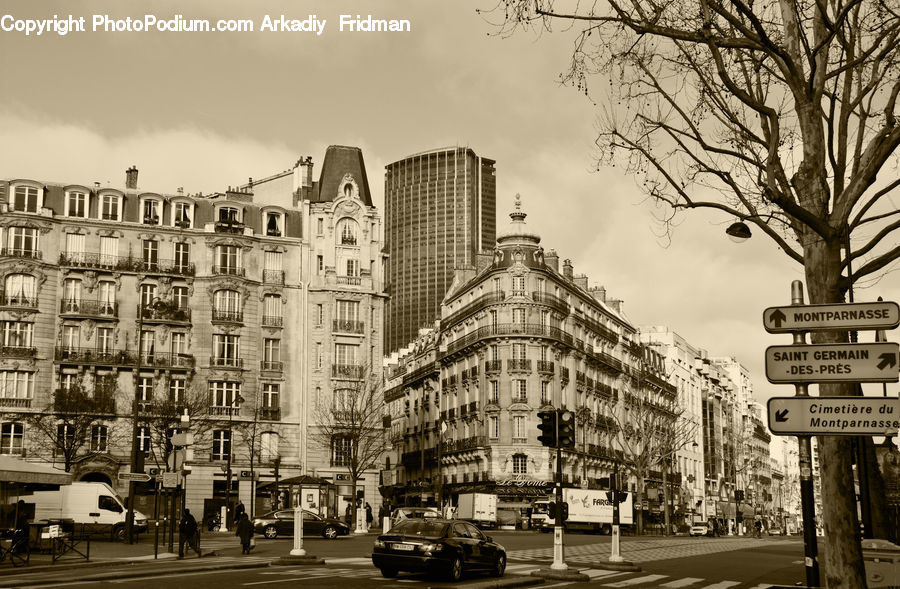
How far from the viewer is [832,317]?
10.0 metres

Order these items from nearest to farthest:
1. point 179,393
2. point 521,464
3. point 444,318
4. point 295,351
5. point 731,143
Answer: point 731,143 → point 179,393 → point 295,351 → point 521,464 → point 444,318

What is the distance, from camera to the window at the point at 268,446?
6253cm

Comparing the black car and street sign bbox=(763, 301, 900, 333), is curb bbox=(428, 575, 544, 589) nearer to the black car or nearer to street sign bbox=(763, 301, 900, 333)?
the black car

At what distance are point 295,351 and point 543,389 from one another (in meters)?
19.4

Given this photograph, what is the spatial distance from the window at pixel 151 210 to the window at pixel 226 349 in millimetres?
8617

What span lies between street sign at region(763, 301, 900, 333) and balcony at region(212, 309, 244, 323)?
5512 centimetres

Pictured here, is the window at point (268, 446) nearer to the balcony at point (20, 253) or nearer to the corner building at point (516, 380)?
the corner building at point (516, 380)

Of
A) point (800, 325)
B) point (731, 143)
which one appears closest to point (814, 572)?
point (800, 325)

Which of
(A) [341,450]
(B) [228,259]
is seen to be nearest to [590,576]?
(A) [341,450]

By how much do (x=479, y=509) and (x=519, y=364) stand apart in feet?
49.6

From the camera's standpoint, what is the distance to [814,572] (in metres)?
9.87

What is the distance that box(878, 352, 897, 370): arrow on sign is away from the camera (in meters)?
9.41

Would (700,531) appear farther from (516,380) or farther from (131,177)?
(131,177)

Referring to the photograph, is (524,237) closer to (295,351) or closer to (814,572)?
(295,351)
